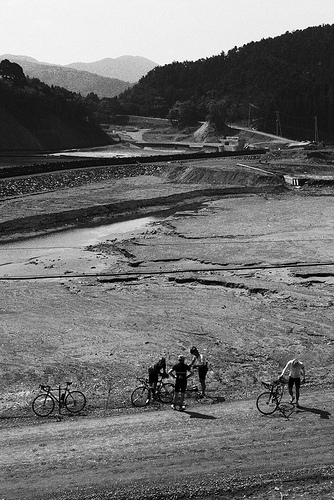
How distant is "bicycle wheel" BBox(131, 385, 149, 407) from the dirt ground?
39 centimetres

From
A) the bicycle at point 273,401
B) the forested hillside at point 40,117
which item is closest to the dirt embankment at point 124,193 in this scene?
the forested hillside at point 40,117

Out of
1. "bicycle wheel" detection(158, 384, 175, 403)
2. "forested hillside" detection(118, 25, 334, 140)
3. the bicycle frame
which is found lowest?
"bicycle wheel" detection(158, 384, 175, 403)

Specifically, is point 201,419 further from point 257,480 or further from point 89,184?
point 89,184

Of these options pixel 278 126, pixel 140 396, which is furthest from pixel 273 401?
pixel 278 126

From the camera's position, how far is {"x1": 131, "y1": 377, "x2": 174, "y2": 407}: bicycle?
18.8 metres

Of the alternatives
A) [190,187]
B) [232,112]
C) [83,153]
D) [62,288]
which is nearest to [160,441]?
[62,288]

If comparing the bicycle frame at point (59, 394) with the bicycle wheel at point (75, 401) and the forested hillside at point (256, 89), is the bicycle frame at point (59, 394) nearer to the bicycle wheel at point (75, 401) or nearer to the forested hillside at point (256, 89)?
the bicycle wheel at point (75, 401)

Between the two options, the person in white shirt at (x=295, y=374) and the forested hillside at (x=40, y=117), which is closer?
the person in white shirt at (x=295, y=374)

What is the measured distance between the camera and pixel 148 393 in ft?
61.9

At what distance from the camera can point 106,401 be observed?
19062 mm

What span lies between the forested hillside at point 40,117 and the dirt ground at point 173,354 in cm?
6051

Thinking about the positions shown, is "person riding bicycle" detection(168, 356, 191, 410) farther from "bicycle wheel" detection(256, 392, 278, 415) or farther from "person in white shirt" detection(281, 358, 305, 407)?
"person in white shirt" detection(281, 358, 305, 407)

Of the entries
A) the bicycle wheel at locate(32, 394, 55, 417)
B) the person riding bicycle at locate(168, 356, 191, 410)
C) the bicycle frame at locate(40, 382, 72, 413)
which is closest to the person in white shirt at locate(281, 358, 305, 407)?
the person riding bicycle at locate(168, 356, 191, 410)

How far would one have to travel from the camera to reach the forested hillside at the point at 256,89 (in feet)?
463
